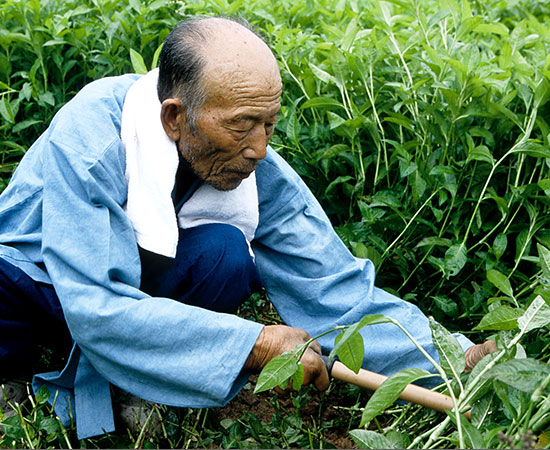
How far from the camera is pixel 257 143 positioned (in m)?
1.76

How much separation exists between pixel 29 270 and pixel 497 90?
4.80ft

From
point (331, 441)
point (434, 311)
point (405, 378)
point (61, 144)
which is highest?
point (61, 144)

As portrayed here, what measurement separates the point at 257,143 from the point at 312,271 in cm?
44

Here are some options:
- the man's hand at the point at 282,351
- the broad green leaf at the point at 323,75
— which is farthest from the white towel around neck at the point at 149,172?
the broad green leaf at the point at 323,75

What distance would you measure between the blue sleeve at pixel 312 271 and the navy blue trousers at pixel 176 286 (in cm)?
10

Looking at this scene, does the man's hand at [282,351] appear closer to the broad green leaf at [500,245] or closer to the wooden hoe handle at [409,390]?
the wooden hoe handle at [409,390]

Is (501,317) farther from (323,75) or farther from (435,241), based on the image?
(323,75)

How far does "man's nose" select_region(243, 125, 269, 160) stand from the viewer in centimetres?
175

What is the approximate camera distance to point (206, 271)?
1.94 meters

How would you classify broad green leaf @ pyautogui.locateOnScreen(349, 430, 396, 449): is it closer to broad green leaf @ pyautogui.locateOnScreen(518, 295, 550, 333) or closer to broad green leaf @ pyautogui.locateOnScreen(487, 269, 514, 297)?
broad green leaf @ pyautogui.locateOnScreen(518, 295, 550, 333)

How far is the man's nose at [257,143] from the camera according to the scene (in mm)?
1754

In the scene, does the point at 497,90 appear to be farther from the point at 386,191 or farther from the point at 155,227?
the point at 155,227

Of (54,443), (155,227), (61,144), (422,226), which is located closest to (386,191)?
(422,226)

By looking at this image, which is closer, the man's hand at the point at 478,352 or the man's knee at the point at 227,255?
the man's hand at the point at 478,352
